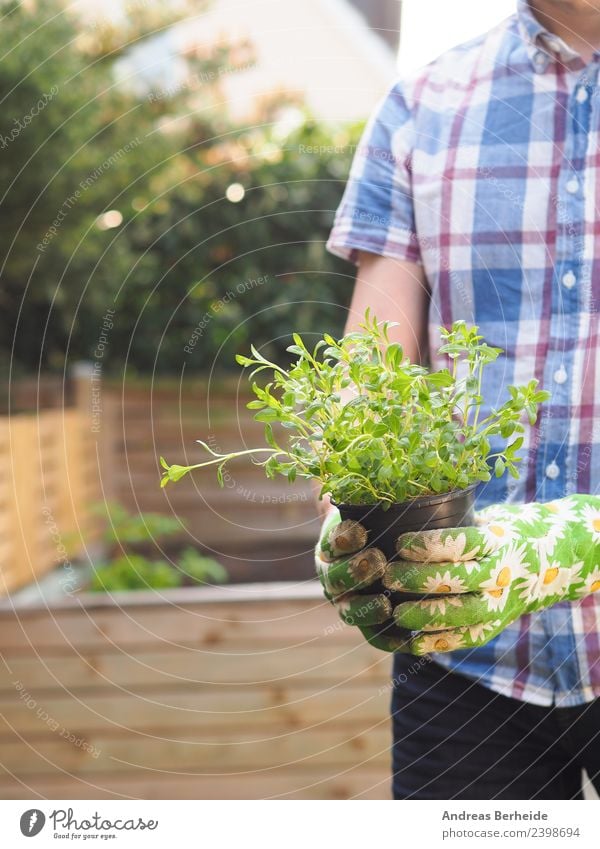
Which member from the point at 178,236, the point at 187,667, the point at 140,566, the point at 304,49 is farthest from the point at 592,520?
the point at 304,49

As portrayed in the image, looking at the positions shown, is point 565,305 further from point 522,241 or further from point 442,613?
point 442,613

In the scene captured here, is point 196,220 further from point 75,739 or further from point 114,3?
point 75,739

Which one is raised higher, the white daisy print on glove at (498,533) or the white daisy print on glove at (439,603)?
the white daisy print on glove at (498,533)

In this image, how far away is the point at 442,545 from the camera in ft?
3.22

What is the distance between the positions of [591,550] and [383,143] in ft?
1.95

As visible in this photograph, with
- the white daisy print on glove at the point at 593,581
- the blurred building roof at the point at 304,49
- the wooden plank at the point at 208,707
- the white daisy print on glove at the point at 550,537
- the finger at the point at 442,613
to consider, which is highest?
the blurred building roof at the point at 304,49

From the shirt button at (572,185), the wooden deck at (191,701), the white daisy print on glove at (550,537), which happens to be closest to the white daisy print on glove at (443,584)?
the white daisy print on glove at (550,537)

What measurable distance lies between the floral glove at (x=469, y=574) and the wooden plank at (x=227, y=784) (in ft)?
4.78

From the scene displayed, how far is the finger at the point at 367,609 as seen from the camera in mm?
1012

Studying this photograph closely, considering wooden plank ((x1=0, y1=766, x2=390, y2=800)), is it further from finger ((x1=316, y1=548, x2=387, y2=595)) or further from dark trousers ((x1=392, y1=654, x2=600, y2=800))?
finger ((x1=316, y1=548, x2=387, y2=595))

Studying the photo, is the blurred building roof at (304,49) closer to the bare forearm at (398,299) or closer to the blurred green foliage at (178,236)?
the blurred green foliage at (178,236)

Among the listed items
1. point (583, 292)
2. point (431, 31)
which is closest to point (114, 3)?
point (431, 31)

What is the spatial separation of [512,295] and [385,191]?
223 mm

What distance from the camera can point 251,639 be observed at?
241cm
